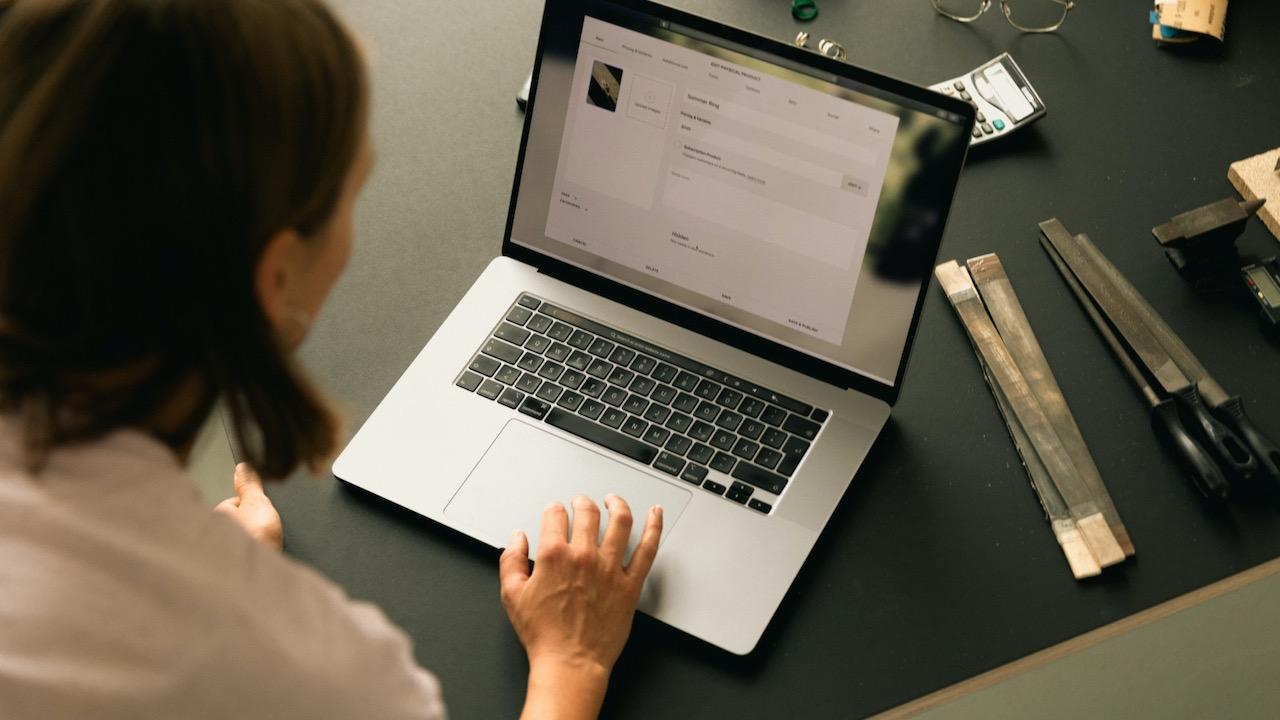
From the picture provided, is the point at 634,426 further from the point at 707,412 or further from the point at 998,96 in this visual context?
the point at 998,96

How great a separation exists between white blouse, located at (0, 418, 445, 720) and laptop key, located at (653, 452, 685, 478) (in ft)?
1.10

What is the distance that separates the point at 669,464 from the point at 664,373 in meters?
0.09

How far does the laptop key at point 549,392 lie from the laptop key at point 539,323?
0.06 m

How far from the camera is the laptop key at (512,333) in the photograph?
40.4 inches

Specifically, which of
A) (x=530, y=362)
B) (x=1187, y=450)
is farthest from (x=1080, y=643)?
(x=530, y=362)

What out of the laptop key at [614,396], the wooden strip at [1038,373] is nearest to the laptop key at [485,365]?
the laptop key at [614,396]

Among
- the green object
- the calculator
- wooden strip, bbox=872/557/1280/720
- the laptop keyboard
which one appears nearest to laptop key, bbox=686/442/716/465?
the laptop keyboard

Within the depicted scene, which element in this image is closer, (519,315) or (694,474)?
(694,474)

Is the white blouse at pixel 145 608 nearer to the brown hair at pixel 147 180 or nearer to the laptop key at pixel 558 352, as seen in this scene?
the brown hair at pixel 147 180

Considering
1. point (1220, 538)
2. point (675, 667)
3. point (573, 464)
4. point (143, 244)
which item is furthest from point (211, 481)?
point (1220, 538)

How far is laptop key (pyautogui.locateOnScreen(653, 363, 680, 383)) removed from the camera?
993 mm

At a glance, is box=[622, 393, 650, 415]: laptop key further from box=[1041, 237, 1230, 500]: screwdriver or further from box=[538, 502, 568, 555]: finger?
box=[1041, 237, 1230, 500]: screwdriver

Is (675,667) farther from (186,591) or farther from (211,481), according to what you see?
(211,481)

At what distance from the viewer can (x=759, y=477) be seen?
3.06ft
